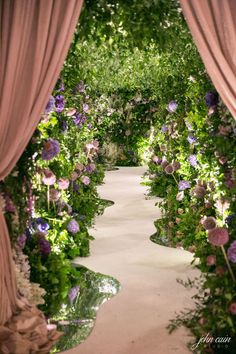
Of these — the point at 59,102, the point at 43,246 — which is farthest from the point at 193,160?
the point at 43,246

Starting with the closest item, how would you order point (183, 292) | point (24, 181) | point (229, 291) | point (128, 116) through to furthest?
point (229, 291), point (24, 181), point (183, 292), point (128, 116)

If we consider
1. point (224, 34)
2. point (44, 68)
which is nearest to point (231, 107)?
point (224, 34)

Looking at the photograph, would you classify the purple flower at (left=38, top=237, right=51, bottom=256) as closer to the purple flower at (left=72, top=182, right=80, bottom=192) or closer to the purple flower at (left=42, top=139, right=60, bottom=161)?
the purple flower at (left=42, top=139, right=60, bottom=161)

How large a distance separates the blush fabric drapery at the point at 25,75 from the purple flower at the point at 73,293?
1.05m

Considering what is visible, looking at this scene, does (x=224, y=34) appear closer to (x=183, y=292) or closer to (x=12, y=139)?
(x=12, y=139)

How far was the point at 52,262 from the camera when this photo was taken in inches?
164

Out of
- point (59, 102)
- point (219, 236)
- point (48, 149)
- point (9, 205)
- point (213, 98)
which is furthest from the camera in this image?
point (59, 102)

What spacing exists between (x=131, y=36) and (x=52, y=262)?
1.90 meters

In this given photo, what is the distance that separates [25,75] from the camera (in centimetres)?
322

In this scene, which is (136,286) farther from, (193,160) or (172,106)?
(172,106)

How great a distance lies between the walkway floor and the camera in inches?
135

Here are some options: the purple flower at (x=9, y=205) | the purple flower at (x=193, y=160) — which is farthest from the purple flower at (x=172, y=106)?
the purple flower at (x=9, y=205)

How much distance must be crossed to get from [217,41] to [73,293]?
2473 millimetres

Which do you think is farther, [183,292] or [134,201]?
[134,201]
